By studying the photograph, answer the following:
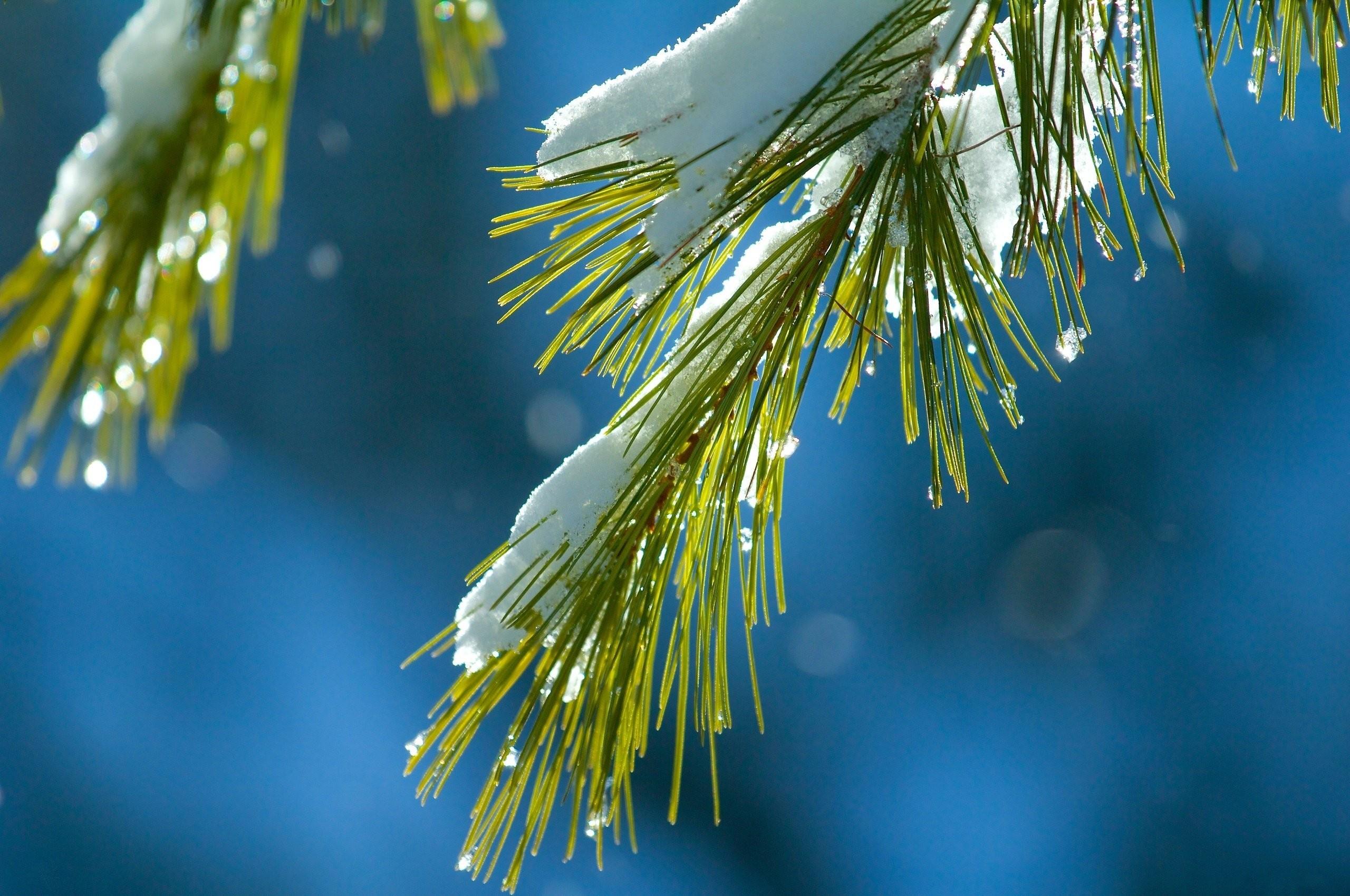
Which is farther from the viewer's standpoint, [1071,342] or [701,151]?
[1071,342]

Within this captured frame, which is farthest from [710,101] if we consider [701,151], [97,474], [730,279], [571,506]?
[97,474]

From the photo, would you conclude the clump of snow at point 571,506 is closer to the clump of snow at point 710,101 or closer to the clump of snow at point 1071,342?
the clump of snow at point 710,101

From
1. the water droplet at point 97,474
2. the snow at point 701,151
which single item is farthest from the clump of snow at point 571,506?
the water droplet at point 97,474

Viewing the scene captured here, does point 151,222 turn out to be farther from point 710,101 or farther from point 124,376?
point 710,101

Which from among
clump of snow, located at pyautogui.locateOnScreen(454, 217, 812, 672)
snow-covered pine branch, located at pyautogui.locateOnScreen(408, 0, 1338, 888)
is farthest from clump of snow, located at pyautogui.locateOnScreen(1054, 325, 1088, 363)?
clump of snow, located at pyautogui.locateOnScreen(454, 217, 812, 672)

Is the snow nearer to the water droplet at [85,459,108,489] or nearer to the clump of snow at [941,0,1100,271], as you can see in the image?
the clump of snow at [941,0,1100,271]

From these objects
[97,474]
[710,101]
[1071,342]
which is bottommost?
[1071,342]
